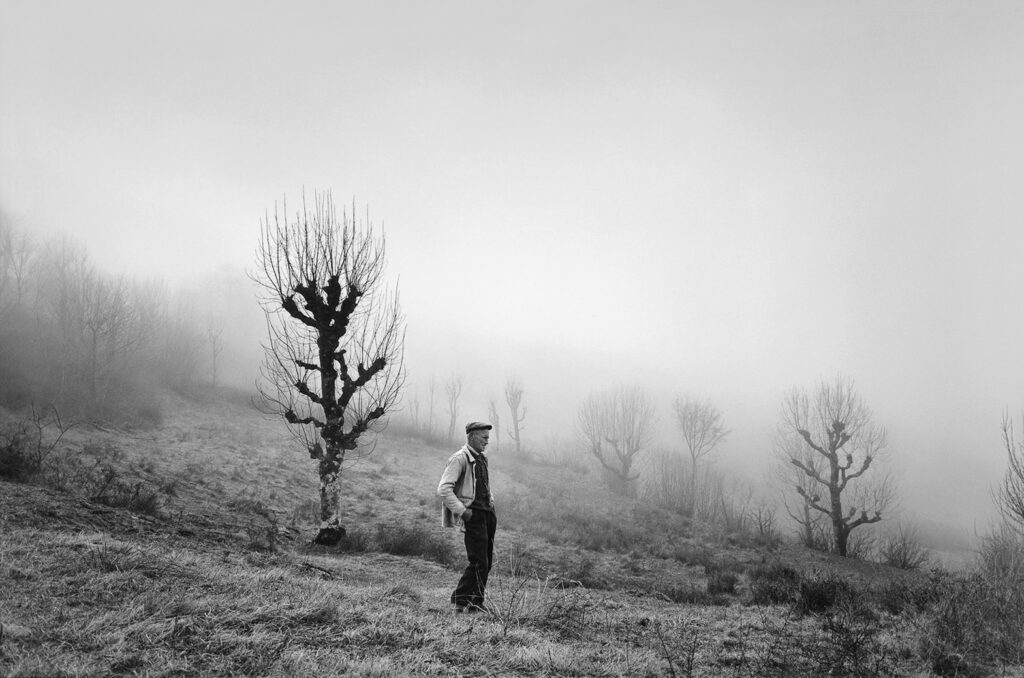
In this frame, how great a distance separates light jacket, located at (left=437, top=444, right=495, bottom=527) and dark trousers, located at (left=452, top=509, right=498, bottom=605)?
192 mm

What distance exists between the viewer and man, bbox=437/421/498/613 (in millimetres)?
5480

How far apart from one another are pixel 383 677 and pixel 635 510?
24824 millimetres

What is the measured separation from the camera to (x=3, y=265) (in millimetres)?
33781

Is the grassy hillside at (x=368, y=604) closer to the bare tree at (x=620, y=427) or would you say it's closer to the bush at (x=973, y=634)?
the bush at (x=973, y=634)

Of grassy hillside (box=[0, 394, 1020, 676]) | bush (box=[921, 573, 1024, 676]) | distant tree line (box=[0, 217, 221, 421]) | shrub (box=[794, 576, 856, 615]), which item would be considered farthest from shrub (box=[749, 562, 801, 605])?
distant tree line (box=[0, 217, 221, 421])

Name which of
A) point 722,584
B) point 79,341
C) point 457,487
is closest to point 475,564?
point 457,487

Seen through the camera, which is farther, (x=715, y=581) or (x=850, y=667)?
(x=715, y=581)

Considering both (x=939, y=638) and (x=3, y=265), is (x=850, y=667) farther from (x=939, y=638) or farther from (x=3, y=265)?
(x=3, y=265)

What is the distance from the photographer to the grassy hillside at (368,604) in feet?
12.0

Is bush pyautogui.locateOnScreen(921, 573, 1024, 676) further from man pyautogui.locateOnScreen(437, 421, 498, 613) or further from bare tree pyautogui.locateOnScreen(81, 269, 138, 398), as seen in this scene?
bare tree pyautogui.locateOnScreen(81, 269, 138, 398)

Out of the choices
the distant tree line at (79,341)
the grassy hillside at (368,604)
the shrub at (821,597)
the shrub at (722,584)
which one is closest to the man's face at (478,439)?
the grassy hillside at (368,604)

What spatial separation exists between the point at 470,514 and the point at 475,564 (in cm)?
60

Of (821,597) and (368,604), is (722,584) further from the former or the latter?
(368,604)

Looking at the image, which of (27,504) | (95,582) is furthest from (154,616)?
(27,504)
